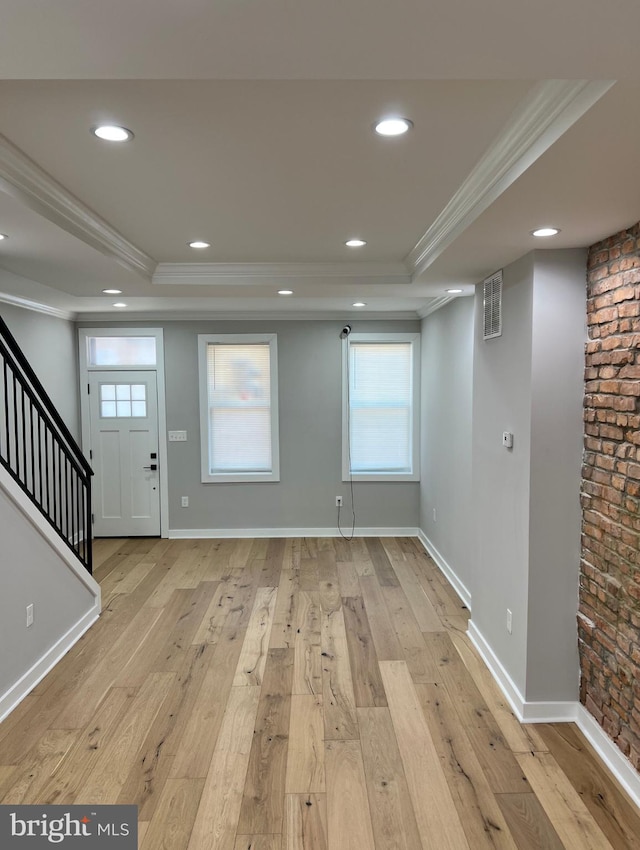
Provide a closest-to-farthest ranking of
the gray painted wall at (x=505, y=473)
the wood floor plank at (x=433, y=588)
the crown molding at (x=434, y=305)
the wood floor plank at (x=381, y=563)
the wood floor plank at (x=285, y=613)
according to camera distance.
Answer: the gray painted wall at (x=505, y=473), the wood floor plank at (x=285, y=613), the wood floor plank at (x=433, y=588), the crown molding at (x=434, y=305), the wood floor plank at (x=381, y=563)

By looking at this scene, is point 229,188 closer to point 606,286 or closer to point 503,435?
point 606,286

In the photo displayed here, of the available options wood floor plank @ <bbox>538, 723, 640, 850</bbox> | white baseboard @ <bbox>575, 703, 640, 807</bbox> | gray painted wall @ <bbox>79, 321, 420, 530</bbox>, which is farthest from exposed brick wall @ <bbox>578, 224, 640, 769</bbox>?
gray painted wall @ <bbox>79, 321, 420, 530</bbox>

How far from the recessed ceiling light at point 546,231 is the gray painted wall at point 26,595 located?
9.61ft

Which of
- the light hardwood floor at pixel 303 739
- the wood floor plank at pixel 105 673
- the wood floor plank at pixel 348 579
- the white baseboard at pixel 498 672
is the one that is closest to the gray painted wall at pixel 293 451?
the wood floor plank at pixel 348 579

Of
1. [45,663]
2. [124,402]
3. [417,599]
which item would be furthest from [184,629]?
[124,402]

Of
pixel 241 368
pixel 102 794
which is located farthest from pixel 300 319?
pixel 102 794

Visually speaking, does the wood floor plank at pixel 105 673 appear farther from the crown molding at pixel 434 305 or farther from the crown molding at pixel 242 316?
the crown molding at pixel 434 305

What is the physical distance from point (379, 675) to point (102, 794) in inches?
62.9

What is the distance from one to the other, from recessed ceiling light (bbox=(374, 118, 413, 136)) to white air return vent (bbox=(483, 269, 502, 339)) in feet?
5.26

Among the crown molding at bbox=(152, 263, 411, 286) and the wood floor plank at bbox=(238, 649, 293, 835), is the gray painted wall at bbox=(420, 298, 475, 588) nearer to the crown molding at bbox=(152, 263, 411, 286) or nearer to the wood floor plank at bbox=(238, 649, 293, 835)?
the crown molding at bbox=(152, 263, 411, 286)

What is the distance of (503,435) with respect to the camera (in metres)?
3.05

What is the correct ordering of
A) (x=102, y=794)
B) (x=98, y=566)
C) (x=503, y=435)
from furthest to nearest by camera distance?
→ (x=98, y=566) < (x=503, y=435) < (x=102, y=794)

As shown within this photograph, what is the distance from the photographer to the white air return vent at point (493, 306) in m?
3.13

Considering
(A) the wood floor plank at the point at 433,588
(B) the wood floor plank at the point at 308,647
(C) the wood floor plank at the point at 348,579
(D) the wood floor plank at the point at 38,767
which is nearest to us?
(D) the wood floor plank at the point at 38,767
